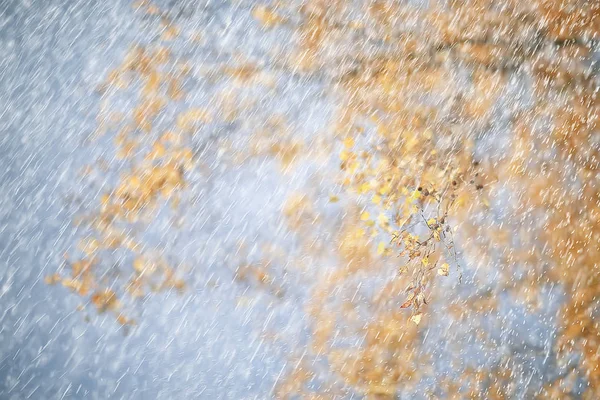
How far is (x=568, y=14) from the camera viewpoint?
3650 millimetres

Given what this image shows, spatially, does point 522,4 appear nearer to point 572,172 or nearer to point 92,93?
point 572,172

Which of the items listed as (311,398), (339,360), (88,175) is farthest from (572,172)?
(88,175)

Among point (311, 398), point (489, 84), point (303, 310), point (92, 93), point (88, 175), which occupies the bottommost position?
point (303, 310)

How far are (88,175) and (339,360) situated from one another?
10115mm

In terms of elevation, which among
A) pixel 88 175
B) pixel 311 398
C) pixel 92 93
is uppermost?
pixel 92 93

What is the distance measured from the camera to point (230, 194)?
45.9ft

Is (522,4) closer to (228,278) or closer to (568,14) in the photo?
(568,14)

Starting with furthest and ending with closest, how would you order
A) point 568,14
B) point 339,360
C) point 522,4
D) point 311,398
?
point 311,398, point 339,360, point 522,4, point 568,14

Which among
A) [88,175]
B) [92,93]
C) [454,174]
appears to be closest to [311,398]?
[454,174]

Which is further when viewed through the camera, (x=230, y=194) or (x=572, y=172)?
(x=230, y=194)

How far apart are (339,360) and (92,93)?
13.0 meters

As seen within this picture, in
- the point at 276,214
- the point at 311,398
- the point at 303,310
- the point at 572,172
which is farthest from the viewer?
the point at 276,214

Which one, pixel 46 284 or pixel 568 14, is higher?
pixel 568 14

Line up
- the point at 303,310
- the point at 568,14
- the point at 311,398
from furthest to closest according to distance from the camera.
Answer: the point at 303,310
the point at 311,398
the point at 568,14
